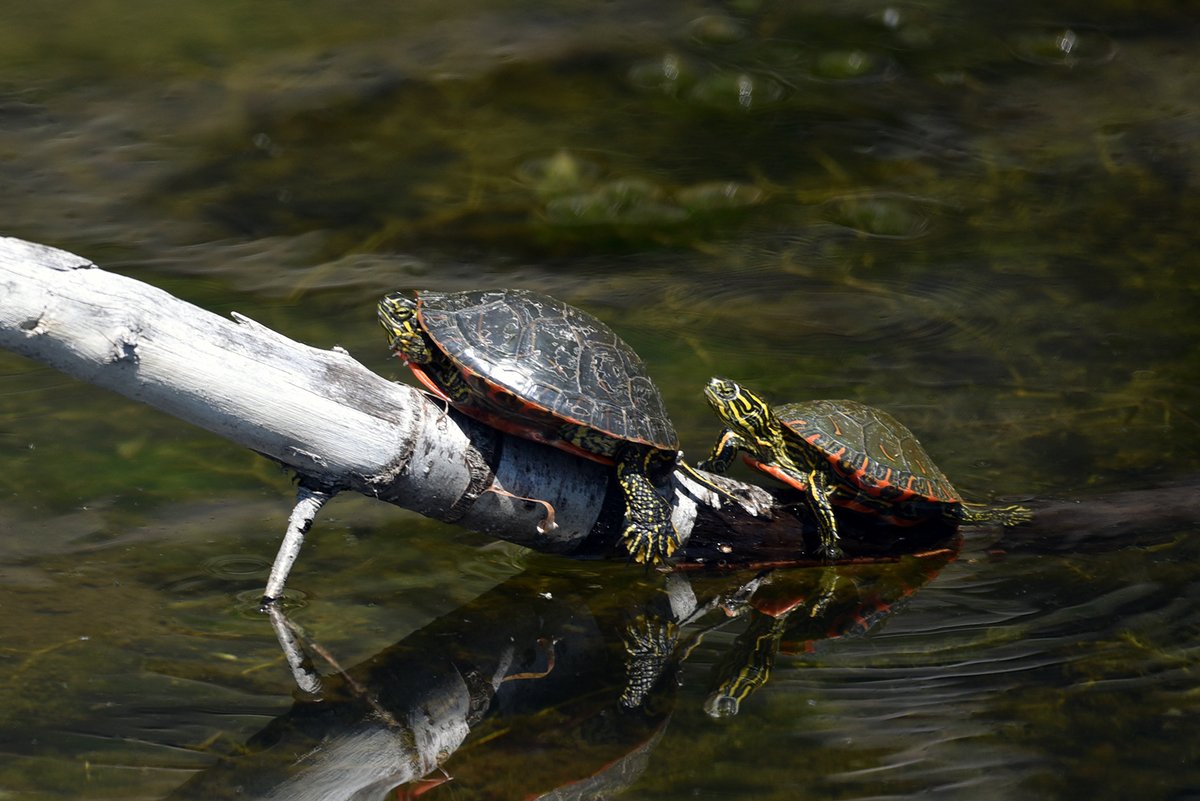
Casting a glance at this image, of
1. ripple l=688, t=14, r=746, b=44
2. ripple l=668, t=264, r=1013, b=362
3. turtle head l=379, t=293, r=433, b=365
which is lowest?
ripple l=668, t=264, r=1013, b=362

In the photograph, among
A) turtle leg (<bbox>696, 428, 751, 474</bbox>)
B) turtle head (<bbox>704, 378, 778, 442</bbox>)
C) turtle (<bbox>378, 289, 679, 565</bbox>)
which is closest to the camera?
turtle (<bbox>378, 289, 679, 565</bbox>)

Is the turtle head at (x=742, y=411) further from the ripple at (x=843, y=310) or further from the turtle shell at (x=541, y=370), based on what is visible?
the ripple at (x=843, y=310)

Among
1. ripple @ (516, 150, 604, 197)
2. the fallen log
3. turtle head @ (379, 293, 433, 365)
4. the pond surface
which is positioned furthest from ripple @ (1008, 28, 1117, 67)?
turtle head @ (379, 293, 433, 365)

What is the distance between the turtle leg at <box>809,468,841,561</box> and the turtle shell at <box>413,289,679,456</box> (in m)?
0.64

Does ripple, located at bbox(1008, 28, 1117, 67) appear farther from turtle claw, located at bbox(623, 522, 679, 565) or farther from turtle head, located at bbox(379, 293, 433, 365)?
turtle head, located at bbox(379, 293, 433, 365)

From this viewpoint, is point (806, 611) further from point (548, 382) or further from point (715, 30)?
point (715, 30)

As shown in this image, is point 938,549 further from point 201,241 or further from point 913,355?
point 201,241

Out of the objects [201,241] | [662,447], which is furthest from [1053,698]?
[201,241]

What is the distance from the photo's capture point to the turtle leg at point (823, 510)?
176 inches

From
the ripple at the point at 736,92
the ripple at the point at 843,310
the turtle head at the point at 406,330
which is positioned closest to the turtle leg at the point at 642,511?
the turtle head at the point at 406,330

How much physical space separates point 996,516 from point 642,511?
1499 millimetres

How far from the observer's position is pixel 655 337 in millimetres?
6707

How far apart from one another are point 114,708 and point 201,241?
4.43 meters

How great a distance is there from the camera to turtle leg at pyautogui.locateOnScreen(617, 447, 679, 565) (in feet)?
13.8
